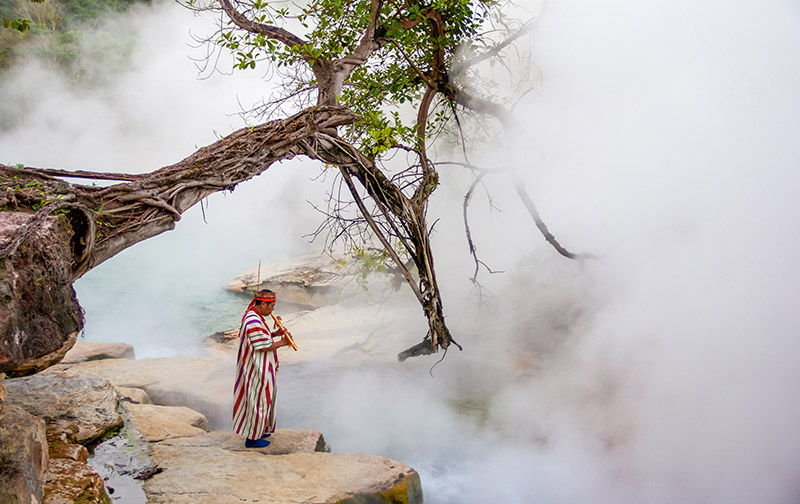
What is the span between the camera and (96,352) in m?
6.12

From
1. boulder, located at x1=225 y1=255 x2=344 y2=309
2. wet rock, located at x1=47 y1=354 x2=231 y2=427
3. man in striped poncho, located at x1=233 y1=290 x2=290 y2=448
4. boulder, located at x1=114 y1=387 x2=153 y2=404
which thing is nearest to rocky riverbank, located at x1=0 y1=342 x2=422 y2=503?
man in striped poncho, located at x1=233 y1=290 x2=290 y2=448

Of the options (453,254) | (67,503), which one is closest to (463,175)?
(453,254)

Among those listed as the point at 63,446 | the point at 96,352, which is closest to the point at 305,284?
the point at 96,352

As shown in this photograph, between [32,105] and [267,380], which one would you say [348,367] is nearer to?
[267,380]

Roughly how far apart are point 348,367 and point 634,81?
4.80m

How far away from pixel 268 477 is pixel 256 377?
0.83 m

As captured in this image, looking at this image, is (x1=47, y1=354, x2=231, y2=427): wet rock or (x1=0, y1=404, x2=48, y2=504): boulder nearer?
(x1=0, y1=404, x2=48, y2=504): boulder

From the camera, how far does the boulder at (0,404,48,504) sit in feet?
6.56

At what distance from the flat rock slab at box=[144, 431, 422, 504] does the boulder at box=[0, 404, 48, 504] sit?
1.97ft

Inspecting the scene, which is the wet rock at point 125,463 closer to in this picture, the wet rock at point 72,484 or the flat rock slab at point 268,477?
the flat rock slab at point 268,477

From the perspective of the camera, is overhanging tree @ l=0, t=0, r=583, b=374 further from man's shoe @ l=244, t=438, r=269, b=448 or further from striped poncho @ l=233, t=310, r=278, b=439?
man's shoe @ l=244, t=438, r=269, b=448

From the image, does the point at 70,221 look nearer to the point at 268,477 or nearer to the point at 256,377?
the point at 268,477

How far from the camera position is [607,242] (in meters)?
6.29

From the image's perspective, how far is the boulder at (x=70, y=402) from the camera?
3115mm
